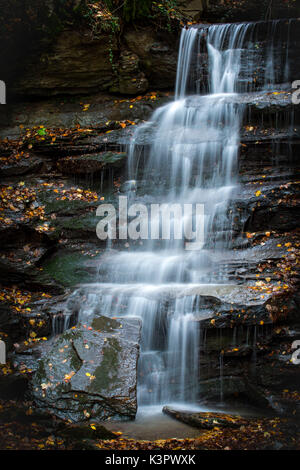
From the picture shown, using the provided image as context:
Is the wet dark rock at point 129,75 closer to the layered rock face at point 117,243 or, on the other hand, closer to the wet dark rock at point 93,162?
the layered rock face at point 117,243

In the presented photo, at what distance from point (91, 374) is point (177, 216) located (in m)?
4.01

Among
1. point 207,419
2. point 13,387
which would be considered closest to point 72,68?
point 13,387

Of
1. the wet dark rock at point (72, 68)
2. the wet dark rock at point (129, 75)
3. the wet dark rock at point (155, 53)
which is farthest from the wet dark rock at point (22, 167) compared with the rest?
the wet dark rock at point (155, 53)

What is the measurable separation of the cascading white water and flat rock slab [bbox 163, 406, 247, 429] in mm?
694

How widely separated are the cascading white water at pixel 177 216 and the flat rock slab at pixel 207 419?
2.28 feet

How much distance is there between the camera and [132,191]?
8.71m

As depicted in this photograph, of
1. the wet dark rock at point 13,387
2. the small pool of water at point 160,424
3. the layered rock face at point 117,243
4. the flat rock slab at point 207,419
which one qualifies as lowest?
the small pool of water at point 160,424

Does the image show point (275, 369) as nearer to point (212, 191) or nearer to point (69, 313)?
point (69, 313)

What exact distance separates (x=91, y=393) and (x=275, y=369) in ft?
8.50

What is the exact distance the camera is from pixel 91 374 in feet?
16.2

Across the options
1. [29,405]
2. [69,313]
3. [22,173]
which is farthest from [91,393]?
[22,173]

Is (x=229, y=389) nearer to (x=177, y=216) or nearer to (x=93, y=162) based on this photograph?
(x=177, y=216)

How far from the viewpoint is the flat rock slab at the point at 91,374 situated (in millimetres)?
4656

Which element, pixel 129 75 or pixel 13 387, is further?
pixel 129 75
